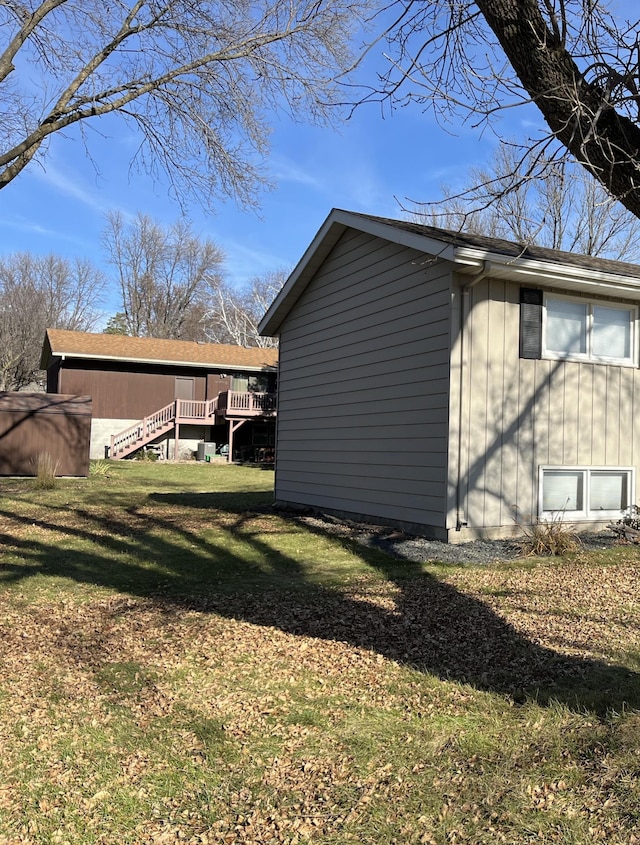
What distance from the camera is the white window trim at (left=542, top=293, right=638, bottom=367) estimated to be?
9.48m

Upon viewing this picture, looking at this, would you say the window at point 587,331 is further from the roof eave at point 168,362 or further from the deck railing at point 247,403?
the roof eave at point 168,362

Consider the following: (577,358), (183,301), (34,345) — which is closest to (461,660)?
(577,358)

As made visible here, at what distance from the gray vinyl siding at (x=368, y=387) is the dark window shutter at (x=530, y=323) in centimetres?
114

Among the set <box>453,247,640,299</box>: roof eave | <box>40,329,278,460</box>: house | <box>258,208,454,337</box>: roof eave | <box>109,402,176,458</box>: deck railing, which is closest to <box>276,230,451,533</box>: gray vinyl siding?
<box>258,208,454,337</box>: roof eave

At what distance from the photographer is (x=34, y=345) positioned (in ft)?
133

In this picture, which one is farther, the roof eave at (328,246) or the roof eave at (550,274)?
the roof eave at (328,246)

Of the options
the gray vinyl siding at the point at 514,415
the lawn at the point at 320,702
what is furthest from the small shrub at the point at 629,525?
the lawn at the point at 320,702

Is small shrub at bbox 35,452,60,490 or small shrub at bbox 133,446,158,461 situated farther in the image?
small shrub at bbox 133,446,158,461

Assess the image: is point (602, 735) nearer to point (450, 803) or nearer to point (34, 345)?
point (450, 803)

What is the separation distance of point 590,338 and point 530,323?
1.06 metres

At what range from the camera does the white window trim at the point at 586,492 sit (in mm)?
9422

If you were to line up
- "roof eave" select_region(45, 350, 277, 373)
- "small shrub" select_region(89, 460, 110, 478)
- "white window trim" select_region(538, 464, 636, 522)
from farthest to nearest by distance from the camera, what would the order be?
"roof eave" select_region(45, 350, 277, 373) → "small shrub" select_region(89, 460, 110, 478) → "white window trim" select_region(538, 464, 636, 522)

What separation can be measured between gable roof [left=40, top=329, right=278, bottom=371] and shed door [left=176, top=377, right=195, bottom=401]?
103cm

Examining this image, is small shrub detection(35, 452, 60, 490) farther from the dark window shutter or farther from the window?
the window
